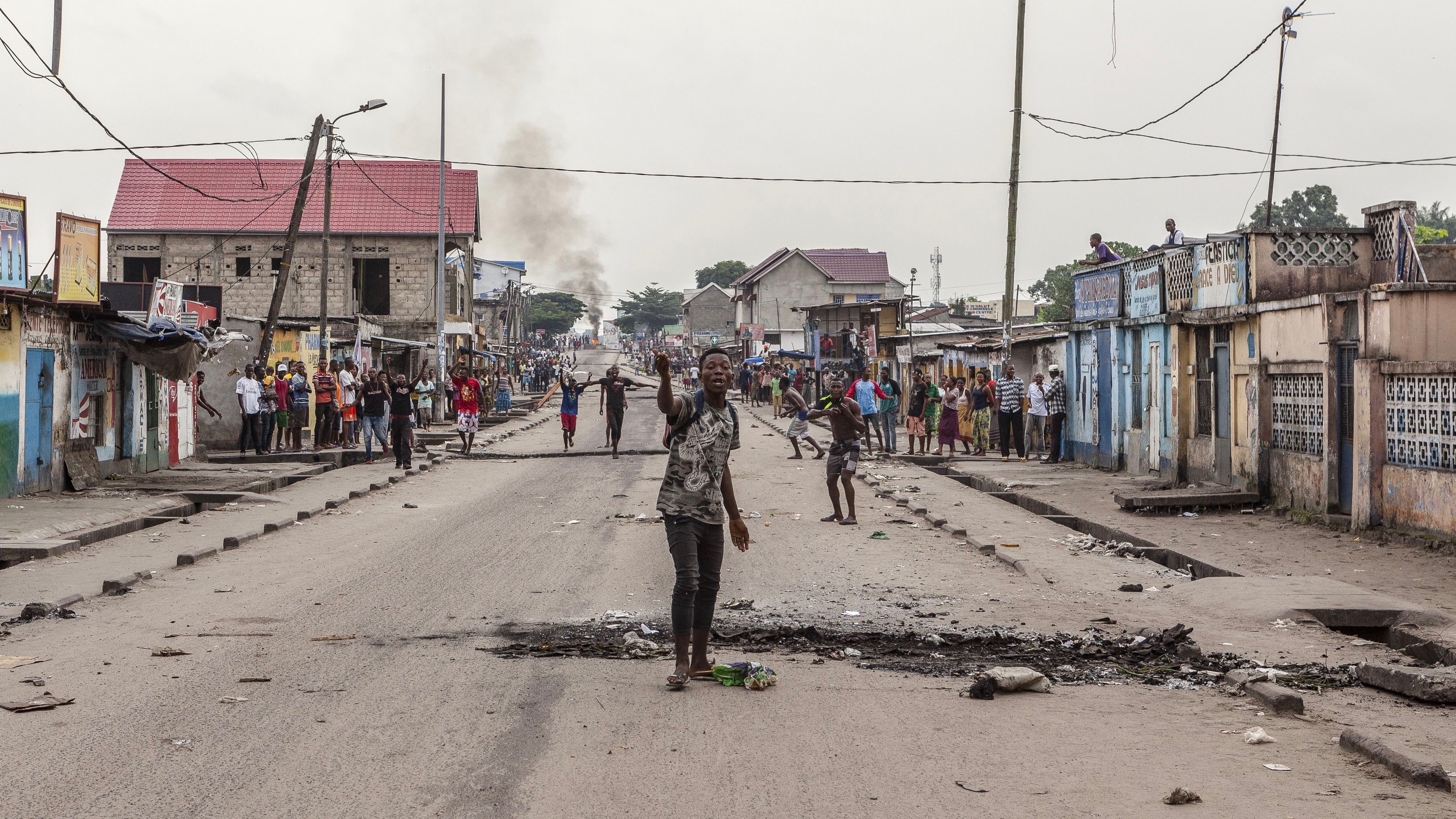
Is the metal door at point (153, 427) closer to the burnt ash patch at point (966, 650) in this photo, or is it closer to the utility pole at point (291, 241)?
the utility pole at point (291, 241)

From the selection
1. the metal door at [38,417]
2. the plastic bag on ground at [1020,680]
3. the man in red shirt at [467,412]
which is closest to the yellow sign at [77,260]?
the metal door at [38,417]

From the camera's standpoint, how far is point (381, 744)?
5.54 meters

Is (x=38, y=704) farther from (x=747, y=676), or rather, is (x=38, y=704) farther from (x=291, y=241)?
(x=291, y=241)

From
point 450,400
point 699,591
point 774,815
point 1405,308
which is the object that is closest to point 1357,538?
point 1405,308

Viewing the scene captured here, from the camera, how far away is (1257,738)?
19.2 ft

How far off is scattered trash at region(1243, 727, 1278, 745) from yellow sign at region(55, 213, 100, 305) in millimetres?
17161

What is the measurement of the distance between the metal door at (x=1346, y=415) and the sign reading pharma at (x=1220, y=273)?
3136 mm

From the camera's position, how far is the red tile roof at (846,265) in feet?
282

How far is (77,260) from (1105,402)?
17506 millimetres

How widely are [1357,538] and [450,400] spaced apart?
A: 33403 millimetres

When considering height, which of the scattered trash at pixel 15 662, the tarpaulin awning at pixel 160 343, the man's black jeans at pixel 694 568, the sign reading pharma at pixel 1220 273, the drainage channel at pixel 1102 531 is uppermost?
the sign reading pharma at pixel 1220 273

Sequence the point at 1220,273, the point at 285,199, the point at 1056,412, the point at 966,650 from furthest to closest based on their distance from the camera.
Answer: the point at 285,199, the point at 1056,412, the point at 1220,273, the point at 966,650

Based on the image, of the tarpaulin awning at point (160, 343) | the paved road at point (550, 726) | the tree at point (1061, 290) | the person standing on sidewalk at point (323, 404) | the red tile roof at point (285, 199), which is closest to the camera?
the paved road at point (550, 726)

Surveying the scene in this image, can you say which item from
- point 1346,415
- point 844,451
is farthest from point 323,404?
point 1346,415
